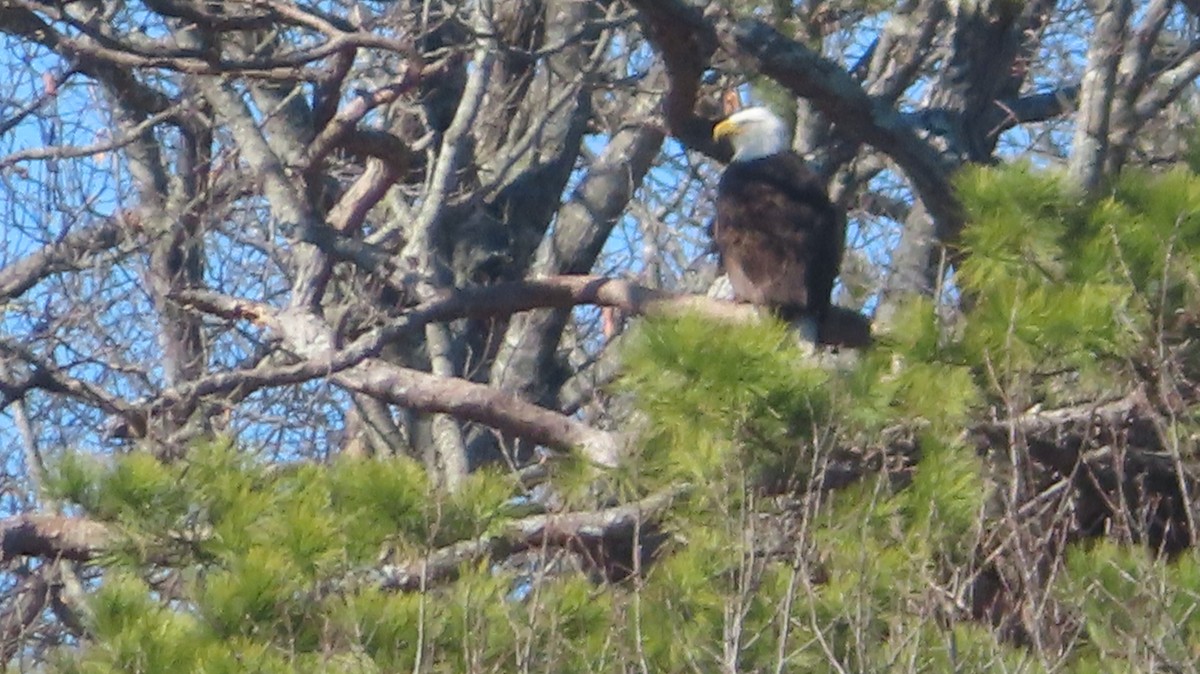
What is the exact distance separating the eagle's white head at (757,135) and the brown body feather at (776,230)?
0.12 m

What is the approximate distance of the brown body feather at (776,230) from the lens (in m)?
7.75

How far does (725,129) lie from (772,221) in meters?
0.39

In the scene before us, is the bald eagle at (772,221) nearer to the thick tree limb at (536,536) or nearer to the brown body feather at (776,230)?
the brown body feather at (776,230)

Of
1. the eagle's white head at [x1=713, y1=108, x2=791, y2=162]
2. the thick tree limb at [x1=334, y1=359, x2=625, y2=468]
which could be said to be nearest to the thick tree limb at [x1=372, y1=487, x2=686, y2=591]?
the thick tree limb at [x1=334, y1=359, x2=625, y2=468]

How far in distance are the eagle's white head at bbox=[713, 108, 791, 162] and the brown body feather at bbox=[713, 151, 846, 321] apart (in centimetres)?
12

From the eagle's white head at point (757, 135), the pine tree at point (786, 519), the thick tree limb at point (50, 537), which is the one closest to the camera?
the pine tree at point (786, 519)

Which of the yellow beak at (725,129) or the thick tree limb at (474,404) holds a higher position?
the yellow beak at (725,129)

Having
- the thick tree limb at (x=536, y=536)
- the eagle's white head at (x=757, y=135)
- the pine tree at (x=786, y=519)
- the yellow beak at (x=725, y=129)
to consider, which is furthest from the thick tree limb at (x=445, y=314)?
the eagle's white head at (x=757, y=135)

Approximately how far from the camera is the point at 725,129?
809 cm

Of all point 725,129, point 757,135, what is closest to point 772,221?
point 725,129

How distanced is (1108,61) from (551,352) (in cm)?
330

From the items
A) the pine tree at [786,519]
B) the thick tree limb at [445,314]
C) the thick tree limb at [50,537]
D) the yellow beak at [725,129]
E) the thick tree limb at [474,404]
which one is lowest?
the pine tree at [786,519]

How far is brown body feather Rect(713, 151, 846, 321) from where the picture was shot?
775 cm

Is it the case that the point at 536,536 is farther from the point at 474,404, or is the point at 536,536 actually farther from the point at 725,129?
the point at 725,129
